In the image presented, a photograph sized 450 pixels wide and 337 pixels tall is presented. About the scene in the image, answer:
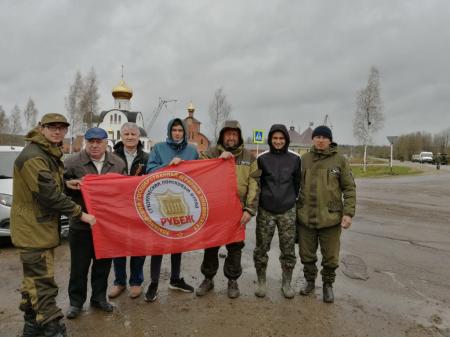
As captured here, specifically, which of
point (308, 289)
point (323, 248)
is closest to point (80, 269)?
point (308, 289)

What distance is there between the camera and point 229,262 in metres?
4.51

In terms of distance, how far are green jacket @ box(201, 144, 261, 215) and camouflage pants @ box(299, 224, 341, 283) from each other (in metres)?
0.80

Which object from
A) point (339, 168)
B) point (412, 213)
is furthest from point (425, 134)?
point (339, 168)

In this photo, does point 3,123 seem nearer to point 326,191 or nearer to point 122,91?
point 122,91

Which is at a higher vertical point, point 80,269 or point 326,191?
point 326,191

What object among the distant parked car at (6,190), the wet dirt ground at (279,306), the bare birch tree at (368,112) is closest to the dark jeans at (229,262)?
the wet dirt ground at (279,306)

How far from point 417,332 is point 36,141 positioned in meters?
4.28

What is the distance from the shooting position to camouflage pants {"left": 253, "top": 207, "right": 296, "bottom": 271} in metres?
4.36

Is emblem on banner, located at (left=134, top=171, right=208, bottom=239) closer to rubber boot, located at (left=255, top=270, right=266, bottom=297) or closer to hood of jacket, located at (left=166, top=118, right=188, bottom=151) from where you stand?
hood of jacket, located at (left=166, top=118, right=188, bottom=151)

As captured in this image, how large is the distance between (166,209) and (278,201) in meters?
1.42

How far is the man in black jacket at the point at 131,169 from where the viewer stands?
4340 mm

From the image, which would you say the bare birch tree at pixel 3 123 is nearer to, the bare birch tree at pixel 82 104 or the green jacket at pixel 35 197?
the bare birch tree at pixel 82 104

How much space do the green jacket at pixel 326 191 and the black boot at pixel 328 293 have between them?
0.78 meters

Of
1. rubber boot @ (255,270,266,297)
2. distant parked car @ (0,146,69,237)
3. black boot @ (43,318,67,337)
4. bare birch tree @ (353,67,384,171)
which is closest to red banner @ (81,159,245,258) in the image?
rubber boot @ (255,270,266,297)
